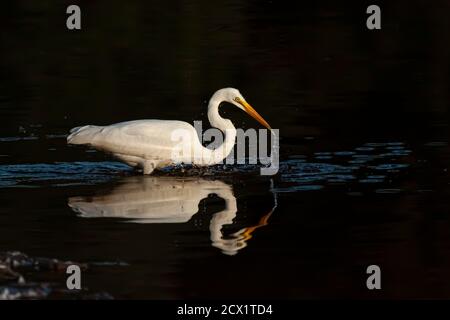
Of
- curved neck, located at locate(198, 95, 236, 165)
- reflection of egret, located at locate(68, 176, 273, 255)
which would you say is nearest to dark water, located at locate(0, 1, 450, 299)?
reflection of egret, located at locate(68, 176, 273, 255)

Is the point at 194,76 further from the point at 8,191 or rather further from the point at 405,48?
the point at 8,191

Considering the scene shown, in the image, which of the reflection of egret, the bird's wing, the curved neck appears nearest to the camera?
the reflection of egret

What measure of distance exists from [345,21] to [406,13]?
1.48 metres

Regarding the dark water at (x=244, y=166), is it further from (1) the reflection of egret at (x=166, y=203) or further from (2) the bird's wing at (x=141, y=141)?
(2) the bird's wing at (x=141, y=141)

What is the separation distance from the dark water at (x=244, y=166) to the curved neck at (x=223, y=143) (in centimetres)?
18

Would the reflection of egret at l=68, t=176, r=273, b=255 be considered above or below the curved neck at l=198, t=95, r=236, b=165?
below

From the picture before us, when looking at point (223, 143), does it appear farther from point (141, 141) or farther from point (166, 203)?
point (166, 203)

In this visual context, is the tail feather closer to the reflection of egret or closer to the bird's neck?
the reflection of egret

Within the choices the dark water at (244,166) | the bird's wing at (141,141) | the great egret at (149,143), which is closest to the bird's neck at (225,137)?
the great egret at (149,143)

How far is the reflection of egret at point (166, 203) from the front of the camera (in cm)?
1105

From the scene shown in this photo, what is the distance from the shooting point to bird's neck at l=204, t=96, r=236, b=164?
14.1 metres

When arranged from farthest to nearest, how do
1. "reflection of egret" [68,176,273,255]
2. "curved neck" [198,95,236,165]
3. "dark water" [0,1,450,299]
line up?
1. "curved neck" [198,95,236,165]
2. "reflection of egret" [68,176,273,255]
3. "dark water" [0,1,450,299]

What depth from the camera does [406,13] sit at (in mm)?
27047

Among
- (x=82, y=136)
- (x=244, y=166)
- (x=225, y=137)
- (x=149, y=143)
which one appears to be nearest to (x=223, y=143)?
(x=225, y=137)
